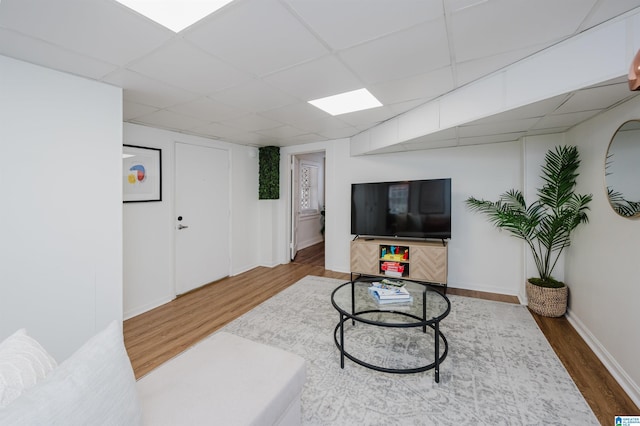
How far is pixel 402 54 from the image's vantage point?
1.83 meters

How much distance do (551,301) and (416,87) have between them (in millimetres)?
2726

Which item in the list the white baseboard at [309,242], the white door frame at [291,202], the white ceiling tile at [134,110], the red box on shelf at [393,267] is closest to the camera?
the white ceiling tile at [134,110]

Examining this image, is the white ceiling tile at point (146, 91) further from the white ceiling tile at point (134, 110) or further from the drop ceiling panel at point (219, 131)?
the drop ceiling panel at point (219, 131)

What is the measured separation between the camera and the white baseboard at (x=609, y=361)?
1.76 metres

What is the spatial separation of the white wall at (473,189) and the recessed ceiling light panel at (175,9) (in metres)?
3.36

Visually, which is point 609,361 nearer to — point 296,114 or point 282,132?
point 296,114

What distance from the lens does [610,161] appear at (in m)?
2.17

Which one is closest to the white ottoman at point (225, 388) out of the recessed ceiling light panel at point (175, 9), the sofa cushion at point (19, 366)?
the sofa cushion at point (19, 366)

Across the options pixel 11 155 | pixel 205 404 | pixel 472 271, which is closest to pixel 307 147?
pixel 472 271

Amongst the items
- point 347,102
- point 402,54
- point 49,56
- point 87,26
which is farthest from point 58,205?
point 402,54

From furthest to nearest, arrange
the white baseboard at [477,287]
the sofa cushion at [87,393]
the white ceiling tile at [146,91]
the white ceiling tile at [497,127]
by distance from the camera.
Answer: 1. the white baseboard at [477,287]
2. the white ceiling tile at [497,127]
3. the white ceiling tile at [146,91]
4. the sofa cushion at [87,393]

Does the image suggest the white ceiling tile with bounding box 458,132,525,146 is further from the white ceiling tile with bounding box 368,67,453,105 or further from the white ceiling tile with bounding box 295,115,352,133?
the white ceiling tile with bounding box 295,115,352,133

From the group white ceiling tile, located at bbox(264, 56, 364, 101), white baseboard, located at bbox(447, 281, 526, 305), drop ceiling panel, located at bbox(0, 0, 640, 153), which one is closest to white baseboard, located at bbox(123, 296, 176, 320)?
drop ceiling panel, located at bbox(0, 0, 640, 153)

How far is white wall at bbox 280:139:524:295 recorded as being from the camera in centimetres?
356
